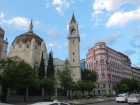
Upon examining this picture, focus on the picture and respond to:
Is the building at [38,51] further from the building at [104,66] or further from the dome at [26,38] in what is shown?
the building at [104,66]

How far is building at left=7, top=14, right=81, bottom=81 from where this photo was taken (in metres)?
59.6

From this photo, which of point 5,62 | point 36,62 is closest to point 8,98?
point 5,62

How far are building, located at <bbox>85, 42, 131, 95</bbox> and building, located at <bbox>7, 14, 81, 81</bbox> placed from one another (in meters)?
13.2

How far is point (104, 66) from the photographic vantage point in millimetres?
71625

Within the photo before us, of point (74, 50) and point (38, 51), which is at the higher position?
point (74, 50)

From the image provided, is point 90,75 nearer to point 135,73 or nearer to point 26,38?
point 26,38

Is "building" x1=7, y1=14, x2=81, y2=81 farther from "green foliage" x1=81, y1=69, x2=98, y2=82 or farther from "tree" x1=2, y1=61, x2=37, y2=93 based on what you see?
"tree" x1=2, y1=61, x2=37, y2=93

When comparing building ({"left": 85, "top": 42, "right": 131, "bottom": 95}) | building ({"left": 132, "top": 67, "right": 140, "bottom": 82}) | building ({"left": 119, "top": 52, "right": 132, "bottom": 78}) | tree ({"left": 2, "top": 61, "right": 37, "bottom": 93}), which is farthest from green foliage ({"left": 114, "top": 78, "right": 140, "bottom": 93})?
tree ({"left": 2, "top": 61, "right": 37, "bottom": 93})

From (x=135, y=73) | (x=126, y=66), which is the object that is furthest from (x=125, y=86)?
(x=135, y=73)

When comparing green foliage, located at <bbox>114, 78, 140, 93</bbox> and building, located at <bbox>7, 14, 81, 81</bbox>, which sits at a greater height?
building, located at <bbox>7, 14, 81, 81</bbox>

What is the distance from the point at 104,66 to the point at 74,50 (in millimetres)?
16377

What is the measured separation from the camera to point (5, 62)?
106 ft

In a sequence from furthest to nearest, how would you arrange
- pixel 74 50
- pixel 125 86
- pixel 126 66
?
pixel 126 66, pixel 74 50, pixel 125 86

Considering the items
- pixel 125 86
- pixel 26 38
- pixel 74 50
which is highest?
pixel 26 38
